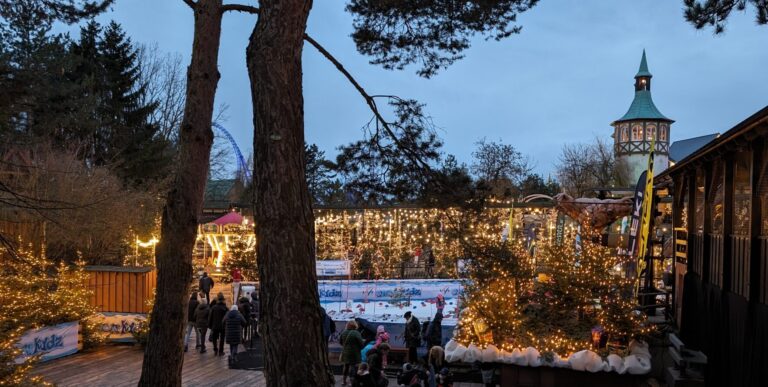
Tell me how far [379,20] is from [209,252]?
23.6 m

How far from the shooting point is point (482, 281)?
982 centimetres

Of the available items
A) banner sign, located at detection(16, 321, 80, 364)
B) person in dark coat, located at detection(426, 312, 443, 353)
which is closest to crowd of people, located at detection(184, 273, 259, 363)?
banner sign, located at detection(16, 321, 80, 364)

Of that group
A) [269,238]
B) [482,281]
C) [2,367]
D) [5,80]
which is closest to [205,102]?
[5,80]

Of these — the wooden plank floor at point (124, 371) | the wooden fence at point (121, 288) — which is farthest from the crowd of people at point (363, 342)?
the wooden fence at point (121, 288)

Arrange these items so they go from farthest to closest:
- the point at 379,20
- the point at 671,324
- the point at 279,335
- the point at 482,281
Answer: the point at 671,324
the point at 482,281
the point at 379,20
the point at 279,335

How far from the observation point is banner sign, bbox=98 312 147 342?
15250 millimetres

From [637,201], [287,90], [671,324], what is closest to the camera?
[287,90]

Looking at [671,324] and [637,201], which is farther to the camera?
[671,324]

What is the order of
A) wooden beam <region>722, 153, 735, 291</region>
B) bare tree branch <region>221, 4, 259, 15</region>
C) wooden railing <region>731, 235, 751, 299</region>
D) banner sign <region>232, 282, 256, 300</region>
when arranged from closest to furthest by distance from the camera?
1. wooden railing <region>731, 235, 751, 299</region>
2. bare tree branch <region>221, 4, 259, 15</region>
3. wooden beam <region>722, 153, 735, 291</region>
4. banner sign <region>232, 282, 256, 300</region>

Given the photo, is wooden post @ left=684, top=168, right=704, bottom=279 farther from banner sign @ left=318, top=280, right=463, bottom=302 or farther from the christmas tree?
banner sign @ left=318, top=280, right=463, bottom=302

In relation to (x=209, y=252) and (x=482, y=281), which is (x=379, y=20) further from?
(x=209, y=252)

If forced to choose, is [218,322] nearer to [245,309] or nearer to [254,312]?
[245,309]

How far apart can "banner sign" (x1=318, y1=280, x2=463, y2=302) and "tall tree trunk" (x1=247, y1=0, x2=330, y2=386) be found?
12.5 meters

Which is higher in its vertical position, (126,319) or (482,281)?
(482,281)
